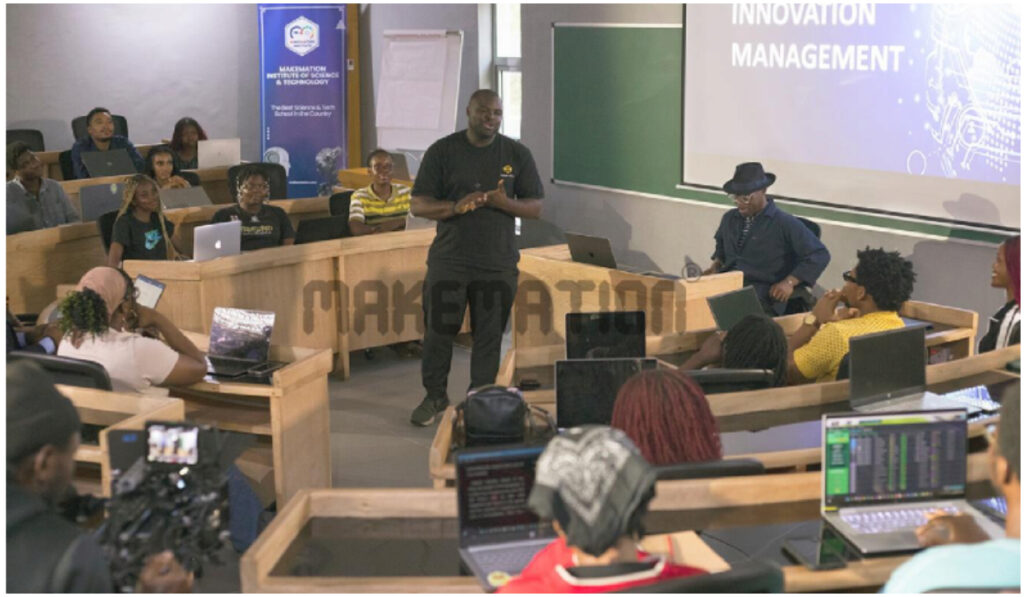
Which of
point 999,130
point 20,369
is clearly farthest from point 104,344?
point 999,130

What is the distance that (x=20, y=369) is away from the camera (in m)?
2.48

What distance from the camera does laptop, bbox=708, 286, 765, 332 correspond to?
5.31m

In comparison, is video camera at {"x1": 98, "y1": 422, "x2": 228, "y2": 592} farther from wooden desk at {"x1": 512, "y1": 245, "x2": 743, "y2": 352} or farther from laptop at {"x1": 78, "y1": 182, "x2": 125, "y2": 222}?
laptop at {"x1": 78, "y1": 182, "x2": 125, "y2": 222}

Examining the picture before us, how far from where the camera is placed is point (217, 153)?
33.4ft

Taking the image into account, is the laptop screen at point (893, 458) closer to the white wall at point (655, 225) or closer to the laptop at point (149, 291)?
the laptop at point (149, 291)

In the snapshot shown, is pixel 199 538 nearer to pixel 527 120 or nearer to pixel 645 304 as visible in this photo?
pixel 645 304

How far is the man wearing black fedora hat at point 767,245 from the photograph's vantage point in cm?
684

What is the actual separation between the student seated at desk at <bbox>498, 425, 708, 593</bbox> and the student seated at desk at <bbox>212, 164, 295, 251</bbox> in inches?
208

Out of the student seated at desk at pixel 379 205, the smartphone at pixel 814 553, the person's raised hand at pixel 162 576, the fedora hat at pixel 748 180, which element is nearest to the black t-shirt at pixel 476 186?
the fedora hat at pixel 748 180

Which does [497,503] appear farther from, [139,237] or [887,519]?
[139,237]

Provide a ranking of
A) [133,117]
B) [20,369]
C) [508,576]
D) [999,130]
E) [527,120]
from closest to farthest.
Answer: [20,369]
[508,576]
[999,130]
[527,120]
[133,117]

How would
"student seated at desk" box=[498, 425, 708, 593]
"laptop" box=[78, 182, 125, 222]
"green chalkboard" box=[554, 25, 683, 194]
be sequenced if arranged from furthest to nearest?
"green chalkboard" box=[554, 25, 683, 194]
"laptop" box=[78, 182, 125, 222]
"student seated at desk" box=[498, 425, 708, 593]

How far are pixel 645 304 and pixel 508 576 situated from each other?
3.94m

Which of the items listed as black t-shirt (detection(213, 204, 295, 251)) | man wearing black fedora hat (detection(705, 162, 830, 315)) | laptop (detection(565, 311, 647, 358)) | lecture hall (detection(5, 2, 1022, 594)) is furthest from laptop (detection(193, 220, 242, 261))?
laptop (detection(565, 311, 647, 358))
